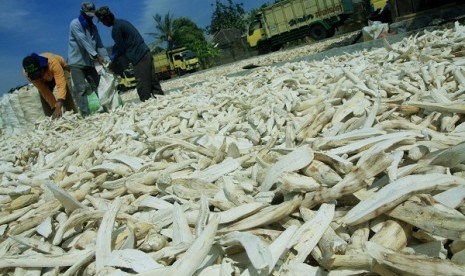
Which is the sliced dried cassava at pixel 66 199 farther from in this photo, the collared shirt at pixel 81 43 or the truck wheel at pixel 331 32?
the truck wheel at pixel 331 32

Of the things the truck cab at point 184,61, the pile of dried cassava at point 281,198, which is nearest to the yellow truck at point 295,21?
the truck cab at point 184,61

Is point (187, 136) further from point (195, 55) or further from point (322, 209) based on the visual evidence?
point (195, 55)

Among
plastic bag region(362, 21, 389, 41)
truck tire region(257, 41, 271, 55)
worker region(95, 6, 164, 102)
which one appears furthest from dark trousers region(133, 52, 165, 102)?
truck tire region(257, 41, 271, 55)

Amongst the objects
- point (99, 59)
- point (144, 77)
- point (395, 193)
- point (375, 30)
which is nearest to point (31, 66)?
point (99, 59)

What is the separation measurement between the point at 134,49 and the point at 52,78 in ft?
4.38

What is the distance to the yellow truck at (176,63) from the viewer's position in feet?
99.0

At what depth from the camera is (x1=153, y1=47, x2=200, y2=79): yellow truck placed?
30172mm

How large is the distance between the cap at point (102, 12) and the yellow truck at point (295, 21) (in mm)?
20882

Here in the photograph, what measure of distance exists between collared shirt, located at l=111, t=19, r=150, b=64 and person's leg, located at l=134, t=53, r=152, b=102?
2.8 inches

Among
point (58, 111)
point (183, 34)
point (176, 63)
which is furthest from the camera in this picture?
point (183, 34)

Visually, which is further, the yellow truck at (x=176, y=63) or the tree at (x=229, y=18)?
the tree at (x=229, y=18)

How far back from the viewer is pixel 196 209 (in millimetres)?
1257

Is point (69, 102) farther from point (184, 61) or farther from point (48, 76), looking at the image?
point (184, 61)

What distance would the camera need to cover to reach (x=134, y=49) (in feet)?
18.4
